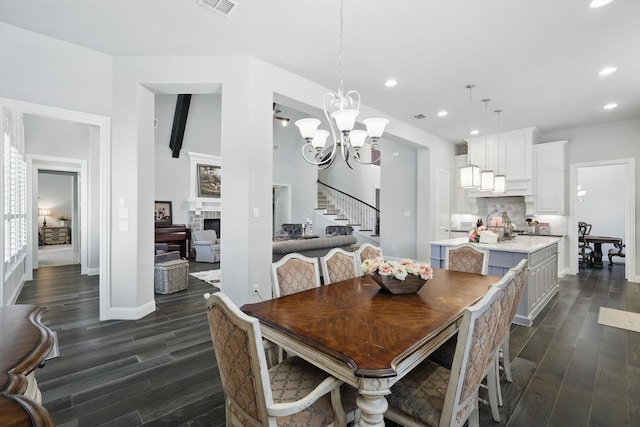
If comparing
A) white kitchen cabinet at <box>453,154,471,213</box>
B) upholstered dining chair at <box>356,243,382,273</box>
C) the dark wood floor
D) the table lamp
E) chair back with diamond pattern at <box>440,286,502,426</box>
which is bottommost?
the dark wood floor

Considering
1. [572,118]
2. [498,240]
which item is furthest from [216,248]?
[572,118]

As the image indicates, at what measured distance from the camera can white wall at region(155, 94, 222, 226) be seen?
25.3 ft

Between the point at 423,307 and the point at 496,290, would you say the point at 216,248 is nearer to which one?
the point at 423,307

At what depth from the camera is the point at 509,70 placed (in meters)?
Answer: 3.71

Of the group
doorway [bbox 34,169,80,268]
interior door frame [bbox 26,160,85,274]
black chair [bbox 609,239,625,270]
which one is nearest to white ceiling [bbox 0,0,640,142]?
interior door frame [bbox 26,160,85,274]

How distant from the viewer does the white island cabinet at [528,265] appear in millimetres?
3502

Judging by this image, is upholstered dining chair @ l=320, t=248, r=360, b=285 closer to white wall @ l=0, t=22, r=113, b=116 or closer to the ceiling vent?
the ceiling vent

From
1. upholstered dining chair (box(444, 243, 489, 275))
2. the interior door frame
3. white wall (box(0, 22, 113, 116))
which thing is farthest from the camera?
the interior door frame

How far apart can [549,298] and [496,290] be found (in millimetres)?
4010

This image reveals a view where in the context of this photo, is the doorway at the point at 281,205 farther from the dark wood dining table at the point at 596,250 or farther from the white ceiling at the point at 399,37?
the dark wood dining table at the point at 596,250

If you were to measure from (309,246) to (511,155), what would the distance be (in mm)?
4726

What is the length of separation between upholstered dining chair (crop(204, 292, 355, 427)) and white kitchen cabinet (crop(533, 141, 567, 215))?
6.57m

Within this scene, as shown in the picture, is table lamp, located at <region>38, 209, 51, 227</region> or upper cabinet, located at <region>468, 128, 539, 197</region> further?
table lamp, located at <region>38, 209, 51, 227</region>

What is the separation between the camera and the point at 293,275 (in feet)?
7.90
